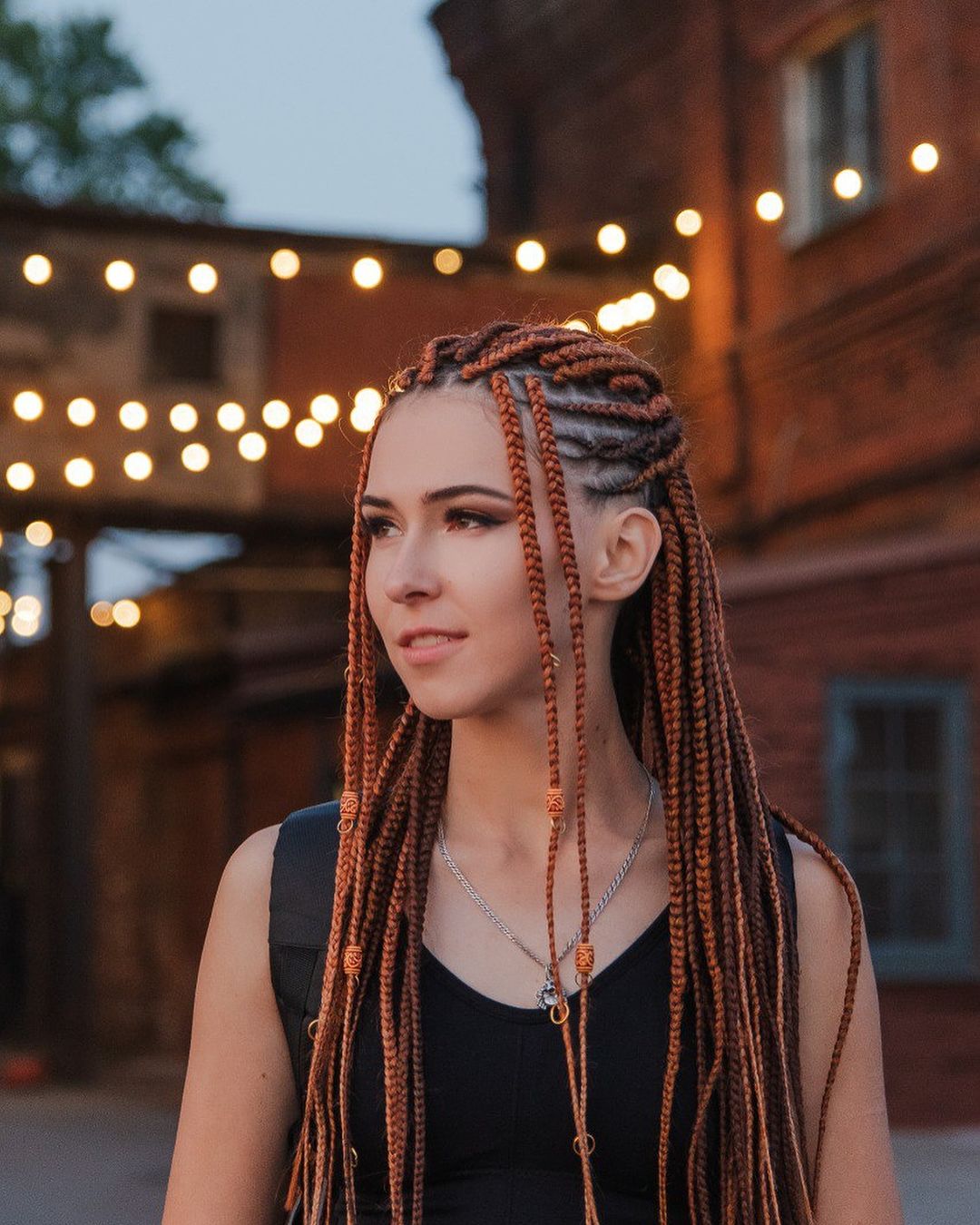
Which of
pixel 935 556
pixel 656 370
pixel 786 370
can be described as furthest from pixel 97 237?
pixel 656 370

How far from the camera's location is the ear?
217 centimetres

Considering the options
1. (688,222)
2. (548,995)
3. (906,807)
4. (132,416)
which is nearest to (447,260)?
(688,222)

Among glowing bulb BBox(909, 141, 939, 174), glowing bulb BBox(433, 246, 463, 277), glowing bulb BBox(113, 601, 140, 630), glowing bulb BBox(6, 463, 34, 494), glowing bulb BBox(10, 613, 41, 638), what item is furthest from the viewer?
glowing bulb BBox(10, 613, 41, 638)

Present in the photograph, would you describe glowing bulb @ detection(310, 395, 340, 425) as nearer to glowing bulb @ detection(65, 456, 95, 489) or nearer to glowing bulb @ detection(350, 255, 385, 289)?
glowing bulb @ detection(350, 255, 385, 289)

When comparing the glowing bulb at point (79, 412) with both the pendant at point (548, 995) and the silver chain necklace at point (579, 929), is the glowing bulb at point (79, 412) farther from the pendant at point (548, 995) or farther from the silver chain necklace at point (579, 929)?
the pendant at point (548, 995)

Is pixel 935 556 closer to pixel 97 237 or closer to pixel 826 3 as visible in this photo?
pixel 826 3

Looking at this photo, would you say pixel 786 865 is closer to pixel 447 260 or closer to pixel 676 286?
pixel 447 260

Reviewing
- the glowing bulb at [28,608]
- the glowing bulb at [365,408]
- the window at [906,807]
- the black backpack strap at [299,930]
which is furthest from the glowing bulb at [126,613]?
the black backpack strap at [299,930]

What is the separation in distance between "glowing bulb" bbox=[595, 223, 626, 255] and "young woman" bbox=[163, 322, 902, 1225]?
8.06 m

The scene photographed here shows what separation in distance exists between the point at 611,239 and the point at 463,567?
841cm

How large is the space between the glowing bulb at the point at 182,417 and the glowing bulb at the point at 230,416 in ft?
0.48

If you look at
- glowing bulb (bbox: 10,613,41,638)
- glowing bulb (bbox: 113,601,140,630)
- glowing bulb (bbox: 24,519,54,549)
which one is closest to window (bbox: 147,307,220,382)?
glowing bulb (bbox: 24,519,54,549)

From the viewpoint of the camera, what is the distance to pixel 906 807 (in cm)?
891

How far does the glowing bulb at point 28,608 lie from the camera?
1730cm
